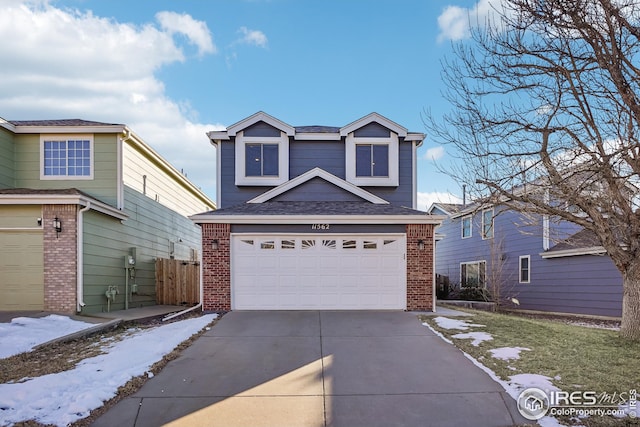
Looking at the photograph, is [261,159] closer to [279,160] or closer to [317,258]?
[279,160]

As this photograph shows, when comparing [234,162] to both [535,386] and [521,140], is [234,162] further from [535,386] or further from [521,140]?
[535,386]

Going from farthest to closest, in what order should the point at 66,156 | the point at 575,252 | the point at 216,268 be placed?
the point at 575,252 → the point at 66,156 → the point at 216,268

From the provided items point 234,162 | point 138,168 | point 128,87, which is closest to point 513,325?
point 234,162

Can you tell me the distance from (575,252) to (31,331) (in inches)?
626

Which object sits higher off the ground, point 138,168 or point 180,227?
point 138,168

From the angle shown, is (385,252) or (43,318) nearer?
(43,318)

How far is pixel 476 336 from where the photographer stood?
8266 mm

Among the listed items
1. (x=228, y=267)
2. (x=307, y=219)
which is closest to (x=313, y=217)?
(x=307, y=219)

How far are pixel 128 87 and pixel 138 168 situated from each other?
3495mm

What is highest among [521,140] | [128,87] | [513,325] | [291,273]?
[128,87]

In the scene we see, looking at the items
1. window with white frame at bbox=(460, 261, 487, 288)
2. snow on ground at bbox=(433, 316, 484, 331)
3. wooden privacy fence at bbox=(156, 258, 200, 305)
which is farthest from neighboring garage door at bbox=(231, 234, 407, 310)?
window with white frame at bbox=(460, 261, 487, 288)

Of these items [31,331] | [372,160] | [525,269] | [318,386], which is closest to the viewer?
[318,386]

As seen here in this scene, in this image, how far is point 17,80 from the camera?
16.1 m

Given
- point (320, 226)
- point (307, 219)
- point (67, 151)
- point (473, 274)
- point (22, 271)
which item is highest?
point (67, 151)
